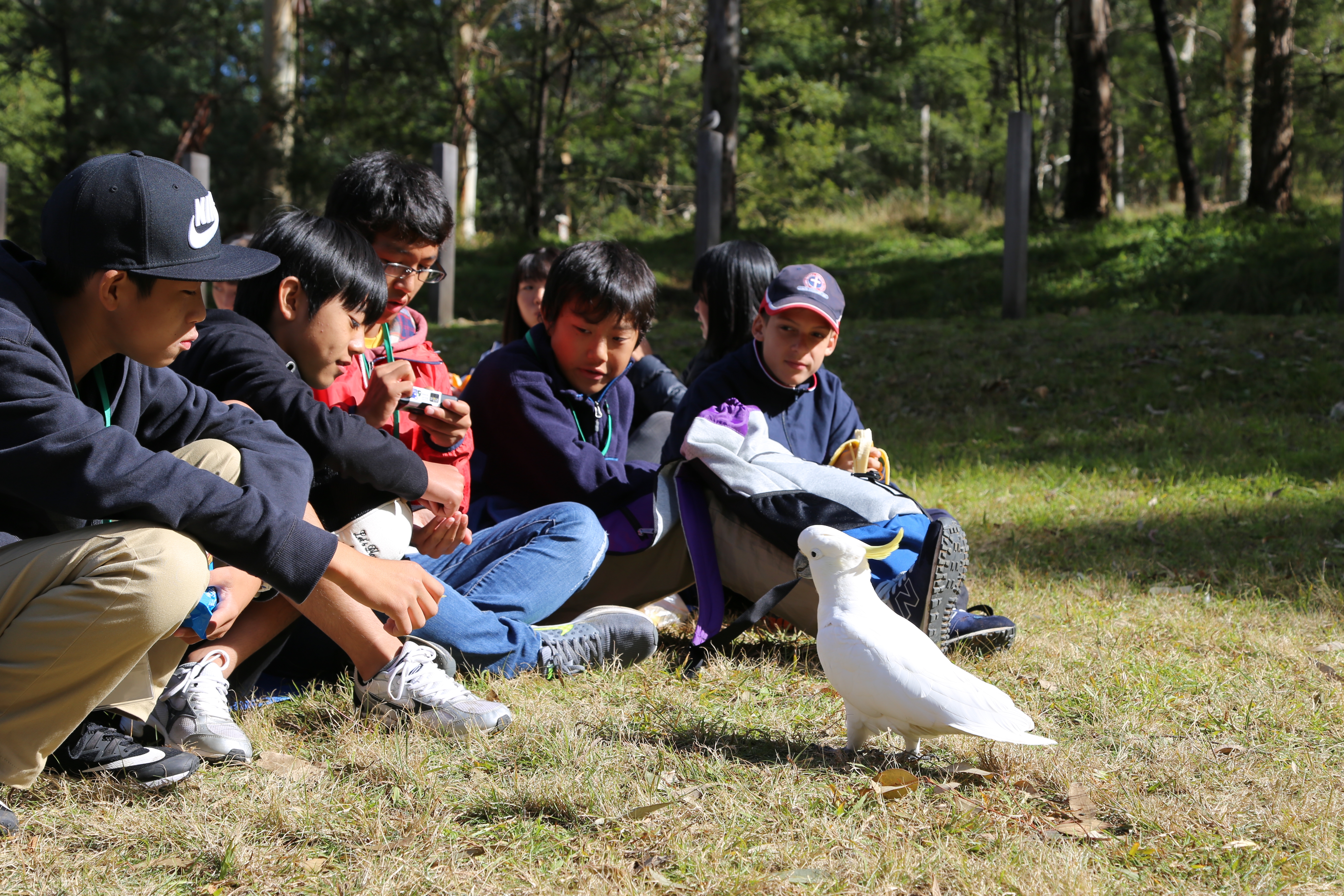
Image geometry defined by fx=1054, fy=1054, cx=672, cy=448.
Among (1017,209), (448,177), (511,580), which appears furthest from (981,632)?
(448,177)

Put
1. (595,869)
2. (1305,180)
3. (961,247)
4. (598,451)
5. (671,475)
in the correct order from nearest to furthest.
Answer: (595,869), (671,475), (598,451), (961,247), (1305,180)

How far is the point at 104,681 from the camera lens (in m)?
1.88

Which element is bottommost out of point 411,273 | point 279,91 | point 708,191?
point 411,273

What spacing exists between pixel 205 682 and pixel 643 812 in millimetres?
1003

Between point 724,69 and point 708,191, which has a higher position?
point 724,69

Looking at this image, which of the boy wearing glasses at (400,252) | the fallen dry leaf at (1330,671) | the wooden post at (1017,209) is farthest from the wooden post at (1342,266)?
the fallen dry leaf at (1330,671)

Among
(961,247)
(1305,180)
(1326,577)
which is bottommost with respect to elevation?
(1326,577)

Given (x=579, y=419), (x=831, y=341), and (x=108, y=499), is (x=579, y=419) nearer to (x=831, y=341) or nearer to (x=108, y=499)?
(x=831, y=341)

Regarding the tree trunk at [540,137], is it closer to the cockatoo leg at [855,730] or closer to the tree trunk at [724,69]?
the tree trunk at [724,69]

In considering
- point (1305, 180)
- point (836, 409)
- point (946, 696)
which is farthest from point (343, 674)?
point (1305, 180)

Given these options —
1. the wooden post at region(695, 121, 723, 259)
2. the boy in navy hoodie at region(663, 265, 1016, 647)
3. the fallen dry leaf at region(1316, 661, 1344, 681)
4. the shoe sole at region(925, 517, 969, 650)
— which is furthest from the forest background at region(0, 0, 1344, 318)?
the shoe sole at region(925, 517, 969, 650)

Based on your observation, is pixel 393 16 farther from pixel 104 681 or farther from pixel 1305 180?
pixel 1305 180

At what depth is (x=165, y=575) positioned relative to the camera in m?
1.82

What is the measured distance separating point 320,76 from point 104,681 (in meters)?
15.6
